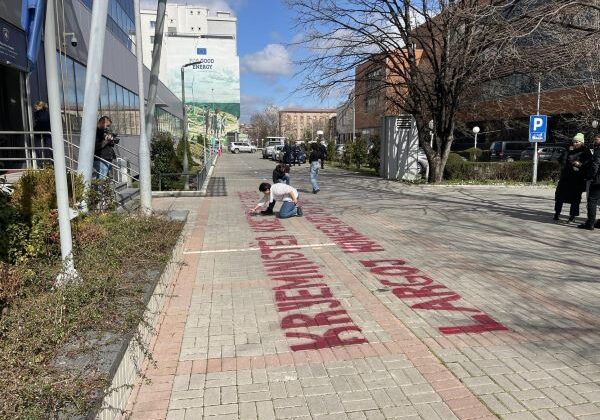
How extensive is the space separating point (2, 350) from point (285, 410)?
69.7 inches

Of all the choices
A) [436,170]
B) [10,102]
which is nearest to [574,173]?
[436,170]

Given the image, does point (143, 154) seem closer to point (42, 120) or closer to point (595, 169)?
point (42, 120)

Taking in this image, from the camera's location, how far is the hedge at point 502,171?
20.6 metres

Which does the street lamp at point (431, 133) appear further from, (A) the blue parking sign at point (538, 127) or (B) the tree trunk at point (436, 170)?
(A) the blue parking sign at point (538, 127)

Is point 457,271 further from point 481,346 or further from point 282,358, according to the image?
point 282,358

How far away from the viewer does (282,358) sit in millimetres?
3965

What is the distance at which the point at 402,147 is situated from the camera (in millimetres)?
21359

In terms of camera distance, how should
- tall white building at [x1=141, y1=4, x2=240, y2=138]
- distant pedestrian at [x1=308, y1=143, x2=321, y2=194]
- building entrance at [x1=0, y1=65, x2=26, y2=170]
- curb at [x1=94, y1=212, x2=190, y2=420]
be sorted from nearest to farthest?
curb at [x1=94, y1=212, x2=190, y2=420] < building entrance at [x1=0, y1=65, x2=26, y2=170] < distant pedestrian at [x1=308, y1=143, x2=321, y2=194] < tall white building at [x1=141, y1=4, x2=240, y2=138]

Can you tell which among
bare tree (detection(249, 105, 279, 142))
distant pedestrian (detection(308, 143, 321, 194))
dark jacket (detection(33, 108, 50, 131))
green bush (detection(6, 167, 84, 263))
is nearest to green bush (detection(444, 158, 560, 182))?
distant pedestrian (detection(308, 143, 321, 194))

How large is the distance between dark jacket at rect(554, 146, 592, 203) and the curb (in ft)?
26.9

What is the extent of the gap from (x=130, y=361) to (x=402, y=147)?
62.7 feet

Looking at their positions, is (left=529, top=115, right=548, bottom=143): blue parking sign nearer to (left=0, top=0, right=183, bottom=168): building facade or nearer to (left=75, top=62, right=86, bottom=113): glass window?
(left=0, top=0, right=183, bottom=168): building facade

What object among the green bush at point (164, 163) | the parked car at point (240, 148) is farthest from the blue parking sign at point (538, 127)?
the parked car at point (240, 148)

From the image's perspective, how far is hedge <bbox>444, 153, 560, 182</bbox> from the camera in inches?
811
